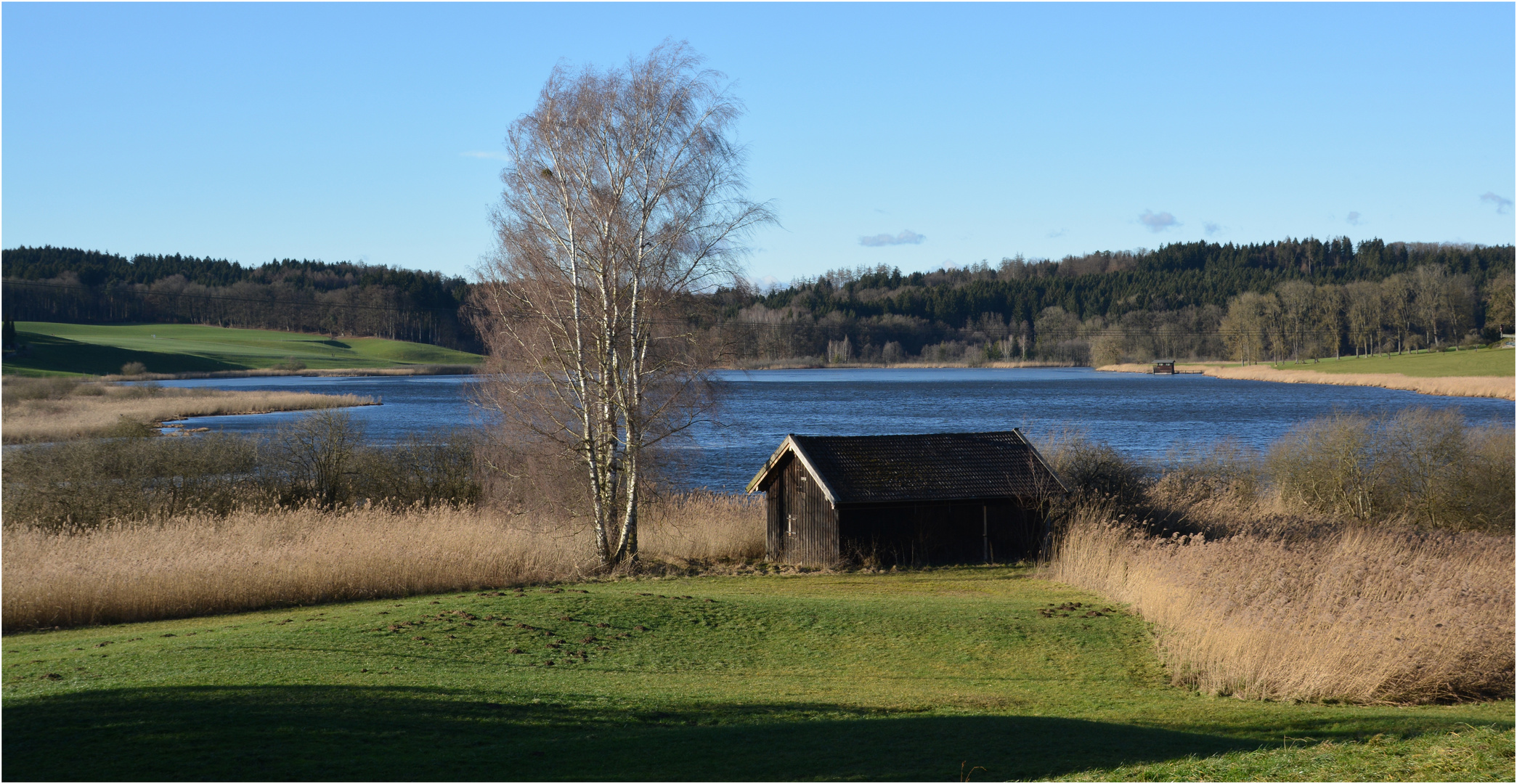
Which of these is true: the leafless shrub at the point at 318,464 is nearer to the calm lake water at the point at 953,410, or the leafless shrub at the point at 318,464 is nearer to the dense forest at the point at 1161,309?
the calm lake water at the point at 953,410

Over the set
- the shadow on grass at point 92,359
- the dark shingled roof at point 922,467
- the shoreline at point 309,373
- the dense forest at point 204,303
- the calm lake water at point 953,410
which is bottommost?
the calm lake water at point 953,410

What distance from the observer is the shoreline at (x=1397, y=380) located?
82.2 meters

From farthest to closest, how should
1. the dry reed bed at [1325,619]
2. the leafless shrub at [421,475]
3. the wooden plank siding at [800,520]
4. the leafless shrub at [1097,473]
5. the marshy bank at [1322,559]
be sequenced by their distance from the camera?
the leafless shrub at [421,475], the leafless shrub at [1097,473], the wooden plank siding at [800,520], the marshy bank at [1322,559], the dry reed bed at [1325,619]

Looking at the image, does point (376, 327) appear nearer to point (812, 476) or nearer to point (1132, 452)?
point (1132, 452)

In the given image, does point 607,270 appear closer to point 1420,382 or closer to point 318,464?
point 318,464

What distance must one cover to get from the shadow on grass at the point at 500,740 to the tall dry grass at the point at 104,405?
47536mm

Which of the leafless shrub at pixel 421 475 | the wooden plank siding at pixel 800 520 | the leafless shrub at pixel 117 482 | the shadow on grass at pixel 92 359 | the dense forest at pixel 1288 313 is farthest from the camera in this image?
the dense forest at pixel 1288 313

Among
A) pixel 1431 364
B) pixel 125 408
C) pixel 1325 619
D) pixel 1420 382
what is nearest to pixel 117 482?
pixel 1325 619

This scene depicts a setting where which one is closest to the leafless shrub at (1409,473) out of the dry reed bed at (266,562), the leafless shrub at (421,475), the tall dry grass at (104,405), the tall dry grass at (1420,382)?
the dry reed bed at (266,562)

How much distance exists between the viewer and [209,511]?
26781 millimetres

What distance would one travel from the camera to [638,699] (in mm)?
11273

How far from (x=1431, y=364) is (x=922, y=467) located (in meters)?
108

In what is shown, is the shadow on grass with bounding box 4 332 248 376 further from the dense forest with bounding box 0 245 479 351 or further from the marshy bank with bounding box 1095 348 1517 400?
the marshy bank with bounding box 1095 348 1517 400

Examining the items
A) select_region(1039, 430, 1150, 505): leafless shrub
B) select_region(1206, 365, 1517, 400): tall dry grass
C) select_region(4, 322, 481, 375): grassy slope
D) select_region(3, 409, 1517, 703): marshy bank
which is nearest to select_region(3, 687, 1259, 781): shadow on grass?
select_region(3, 409, 1517, 703): marshy bank
